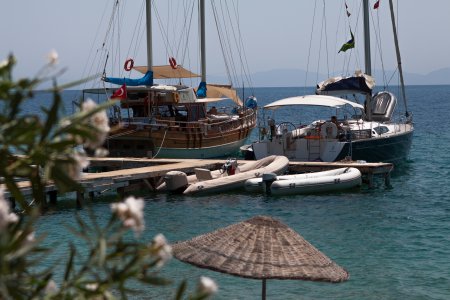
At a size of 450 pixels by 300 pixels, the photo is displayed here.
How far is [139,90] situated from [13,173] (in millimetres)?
28760

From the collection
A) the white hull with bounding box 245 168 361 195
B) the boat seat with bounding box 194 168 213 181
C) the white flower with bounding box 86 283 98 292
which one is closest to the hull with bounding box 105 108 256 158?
the boat seat with bounding box 194 168 213 181

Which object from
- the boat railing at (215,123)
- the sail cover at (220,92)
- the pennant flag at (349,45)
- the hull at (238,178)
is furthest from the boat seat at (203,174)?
the sail cover at (220,92)

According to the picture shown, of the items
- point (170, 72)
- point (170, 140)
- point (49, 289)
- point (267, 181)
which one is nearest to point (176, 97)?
point (170, 140)

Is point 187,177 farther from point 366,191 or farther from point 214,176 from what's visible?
point 366,191

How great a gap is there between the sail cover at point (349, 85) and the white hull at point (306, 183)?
7.79 meters

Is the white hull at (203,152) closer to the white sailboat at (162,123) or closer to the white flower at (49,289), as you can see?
the white sailboat at (162,123)

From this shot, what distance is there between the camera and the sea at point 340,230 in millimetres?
13789

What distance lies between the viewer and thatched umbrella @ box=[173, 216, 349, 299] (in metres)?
9.41

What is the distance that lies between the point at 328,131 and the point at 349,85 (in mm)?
4565

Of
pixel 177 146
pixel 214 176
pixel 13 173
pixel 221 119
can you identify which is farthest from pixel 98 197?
pixel 13 173

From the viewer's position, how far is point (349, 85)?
32250 mm

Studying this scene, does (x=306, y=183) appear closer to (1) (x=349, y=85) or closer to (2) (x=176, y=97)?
(1) (x=349, y=85)

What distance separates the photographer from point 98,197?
24.2 m

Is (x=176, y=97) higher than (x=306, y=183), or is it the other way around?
(x=176, y=97)
